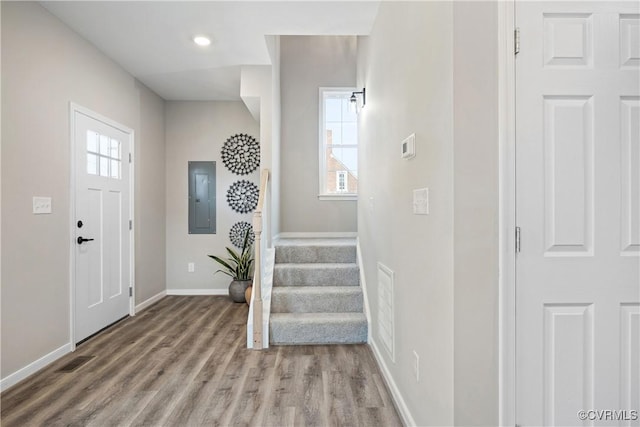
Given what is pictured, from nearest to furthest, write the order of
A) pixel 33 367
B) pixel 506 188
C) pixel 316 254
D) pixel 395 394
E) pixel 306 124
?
pixel 506 188
pixel 395 394
pixel 33 367
pixel 316 254
pixel 306 124

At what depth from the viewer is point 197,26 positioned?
289cm

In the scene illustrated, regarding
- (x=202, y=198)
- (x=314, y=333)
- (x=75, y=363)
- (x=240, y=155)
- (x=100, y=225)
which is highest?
(x=240, y=155)

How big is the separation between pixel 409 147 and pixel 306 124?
10.6 ft

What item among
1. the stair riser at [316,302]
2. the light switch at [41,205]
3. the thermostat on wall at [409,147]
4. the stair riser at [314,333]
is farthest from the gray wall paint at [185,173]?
the thermostat on wall at [409,147]

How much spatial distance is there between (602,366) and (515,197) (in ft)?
2.40

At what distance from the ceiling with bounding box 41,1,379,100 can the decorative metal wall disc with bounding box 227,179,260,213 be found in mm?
1579

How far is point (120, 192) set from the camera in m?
3.74

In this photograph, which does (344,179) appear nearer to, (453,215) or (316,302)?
(316,302)

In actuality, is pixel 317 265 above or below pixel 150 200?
below

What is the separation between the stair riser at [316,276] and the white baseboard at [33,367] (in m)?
1.81

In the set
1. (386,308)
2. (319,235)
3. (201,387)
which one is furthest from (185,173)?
(386,308)

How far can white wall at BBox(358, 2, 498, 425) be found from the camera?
132cm

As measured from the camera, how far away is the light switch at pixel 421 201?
1.59 metres

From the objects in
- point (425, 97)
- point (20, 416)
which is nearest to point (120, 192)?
point (20, 416)
